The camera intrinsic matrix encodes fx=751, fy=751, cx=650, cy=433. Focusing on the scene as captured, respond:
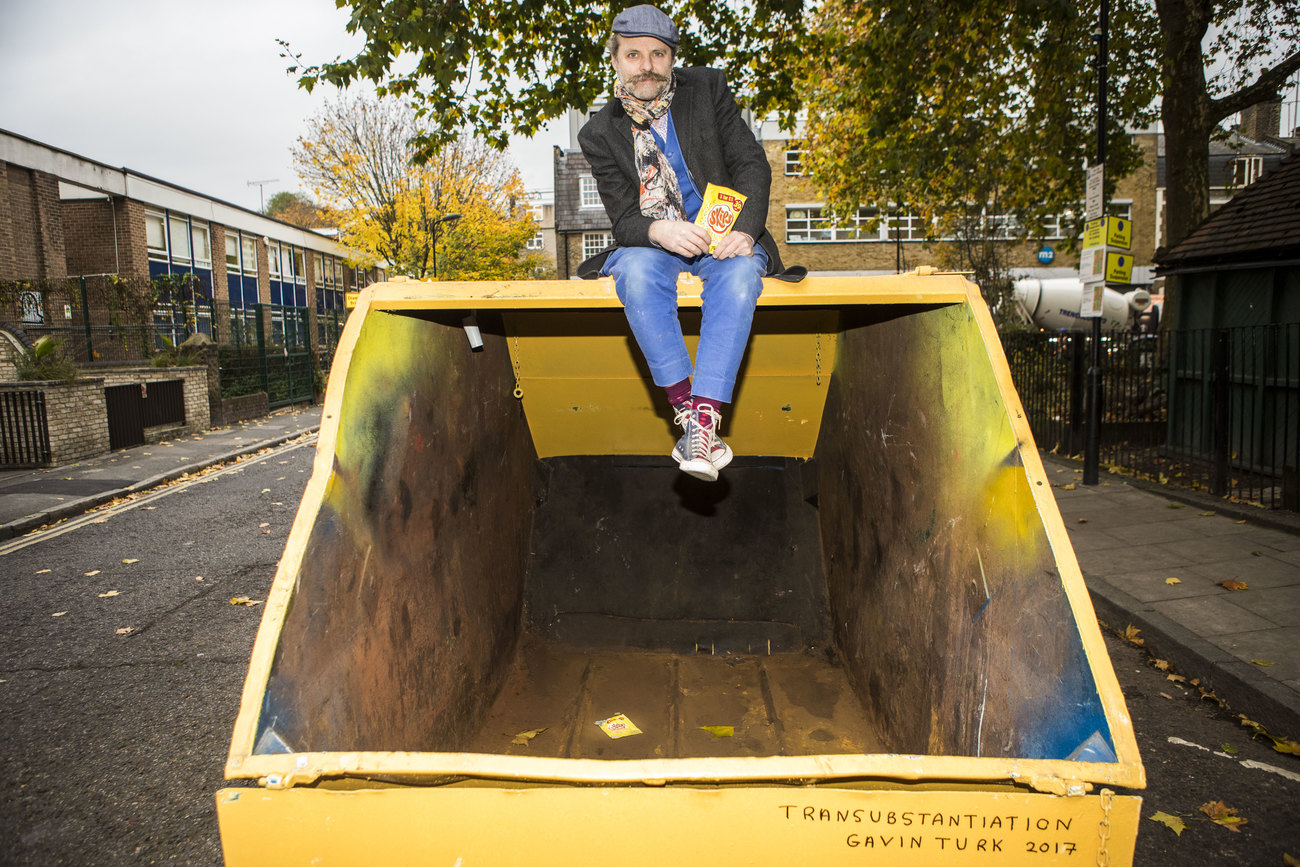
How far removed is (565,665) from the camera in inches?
150

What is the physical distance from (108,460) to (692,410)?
11.2 metres

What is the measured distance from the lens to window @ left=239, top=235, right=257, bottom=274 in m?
33.2

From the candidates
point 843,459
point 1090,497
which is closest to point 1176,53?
point 1090,497

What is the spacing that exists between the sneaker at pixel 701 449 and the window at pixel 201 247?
110ft

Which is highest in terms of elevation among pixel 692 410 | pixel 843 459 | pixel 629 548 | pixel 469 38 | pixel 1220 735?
pixel 469 38

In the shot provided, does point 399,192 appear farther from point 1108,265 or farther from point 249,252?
point 1108,265

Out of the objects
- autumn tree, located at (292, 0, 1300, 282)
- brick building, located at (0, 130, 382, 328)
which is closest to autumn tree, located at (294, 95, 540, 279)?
brick building, located at (0, 130, 382, 328)

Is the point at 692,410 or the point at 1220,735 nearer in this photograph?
the point at 692,410

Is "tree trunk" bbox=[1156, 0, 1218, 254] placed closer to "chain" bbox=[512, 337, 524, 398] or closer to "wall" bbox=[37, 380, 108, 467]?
"chain" bbox=[512, 337, 524, 398]

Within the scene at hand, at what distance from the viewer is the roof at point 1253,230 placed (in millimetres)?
7949

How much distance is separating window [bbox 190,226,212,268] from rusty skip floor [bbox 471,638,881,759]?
1282 inches

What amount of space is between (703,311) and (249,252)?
36791 millimetres

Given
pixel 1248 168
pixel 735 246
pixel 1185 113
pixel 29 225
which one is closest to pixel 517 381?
pixel 735 246

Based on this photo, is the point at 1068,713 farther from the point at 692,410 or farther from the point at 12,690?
the point at 12,690
